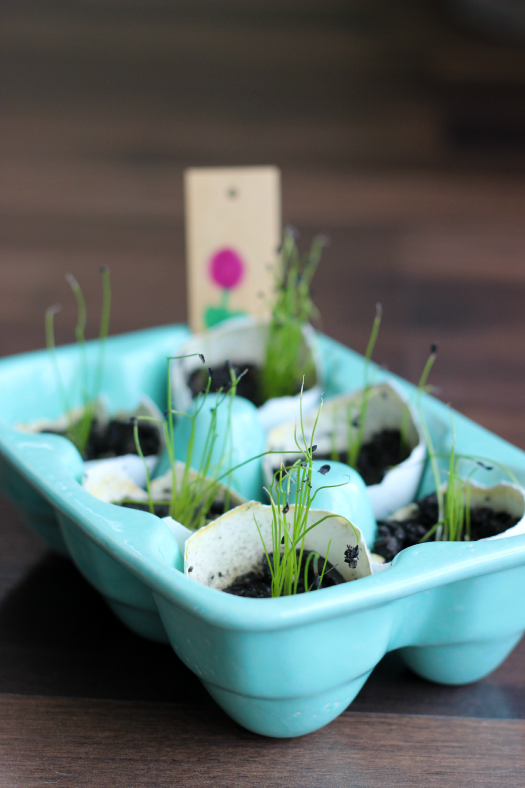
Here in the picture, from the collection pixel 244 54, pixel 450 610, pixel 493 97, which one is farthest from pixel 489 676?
pixel 244 54

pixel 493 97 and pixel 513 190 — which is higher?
pixel 493 97

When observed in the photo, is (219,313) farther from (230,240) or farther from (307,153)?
(307,153)

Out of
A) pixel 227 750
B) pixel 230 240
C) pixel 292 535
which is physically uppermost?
pixel 230 240

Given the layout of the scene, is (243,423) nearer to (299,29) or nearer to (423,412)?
(423,412)

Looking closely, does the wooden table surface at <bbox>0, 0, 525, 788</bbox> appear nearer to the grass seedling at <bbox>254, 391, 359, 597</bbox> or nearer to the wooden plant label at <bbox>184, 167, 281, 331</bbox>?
the grass seedling at <bbox>254, 391, 359, 597</bbox>

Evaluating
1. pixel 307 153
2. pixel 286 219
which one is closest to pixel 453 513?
pixel 286 219

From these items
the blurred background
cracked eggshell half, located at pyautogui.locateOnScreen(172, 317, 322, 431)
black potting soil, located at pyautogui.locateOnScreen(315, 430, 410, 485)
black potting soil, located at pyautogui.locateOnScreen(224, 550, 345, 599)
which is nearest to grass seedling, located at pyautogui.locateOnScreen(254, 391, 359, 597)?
black potting soil, located at pyautogui.locateOnScreen(224, 550, 345, 599)
